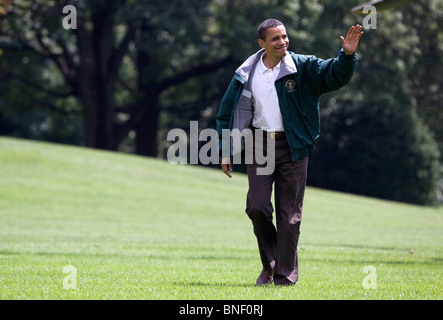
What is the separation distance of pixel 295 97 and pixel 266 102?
0.25 metres

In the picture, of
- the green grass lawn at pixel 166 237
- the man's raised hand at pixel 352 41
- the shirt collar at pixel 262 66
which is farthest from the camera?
the shirt collar at pixel 262 66

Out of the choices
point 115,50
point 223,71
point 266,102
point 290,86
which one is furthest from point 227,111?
→ point 223,71

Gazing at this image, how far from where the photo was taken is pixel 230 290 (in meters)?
5.85

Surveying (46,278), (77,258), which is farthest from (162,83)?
(46,278)

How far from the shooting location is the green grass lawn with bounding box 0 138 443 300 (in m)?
6.11

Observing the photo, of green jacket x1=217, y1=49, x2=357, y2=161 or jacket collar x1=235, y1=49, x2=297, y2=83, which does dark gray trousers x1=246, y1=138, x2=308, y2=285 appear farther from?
jacket collar x1=235, y1=49, x2=297, y2=83

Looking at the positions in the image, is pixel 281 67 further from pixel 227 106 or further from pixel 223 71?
pixel 223 71

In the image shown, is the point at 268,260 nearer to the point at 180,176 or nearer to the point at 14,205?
the point at 14,205

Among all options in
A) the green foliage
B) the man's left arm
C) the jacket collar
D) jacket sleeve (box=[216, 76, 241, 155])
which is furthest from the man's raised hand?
the green foliage

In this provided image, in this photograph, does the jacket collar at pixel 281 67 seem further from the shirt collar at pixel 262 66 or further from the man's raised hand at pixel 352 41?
the man's raised hand at pixel 352 41

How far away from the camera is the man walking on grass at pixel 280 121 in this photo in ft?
20.5

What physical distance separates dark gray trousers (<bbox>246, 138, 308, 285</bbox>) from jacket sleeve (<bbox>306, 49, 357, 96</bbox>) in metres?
0.55

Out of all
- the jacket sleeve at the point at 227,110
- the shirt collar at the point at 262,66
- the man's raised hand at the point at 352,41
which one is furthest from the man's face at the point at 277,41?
the man's raised hand at the point at 352,41

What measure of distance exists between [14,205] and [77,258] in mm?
11057
